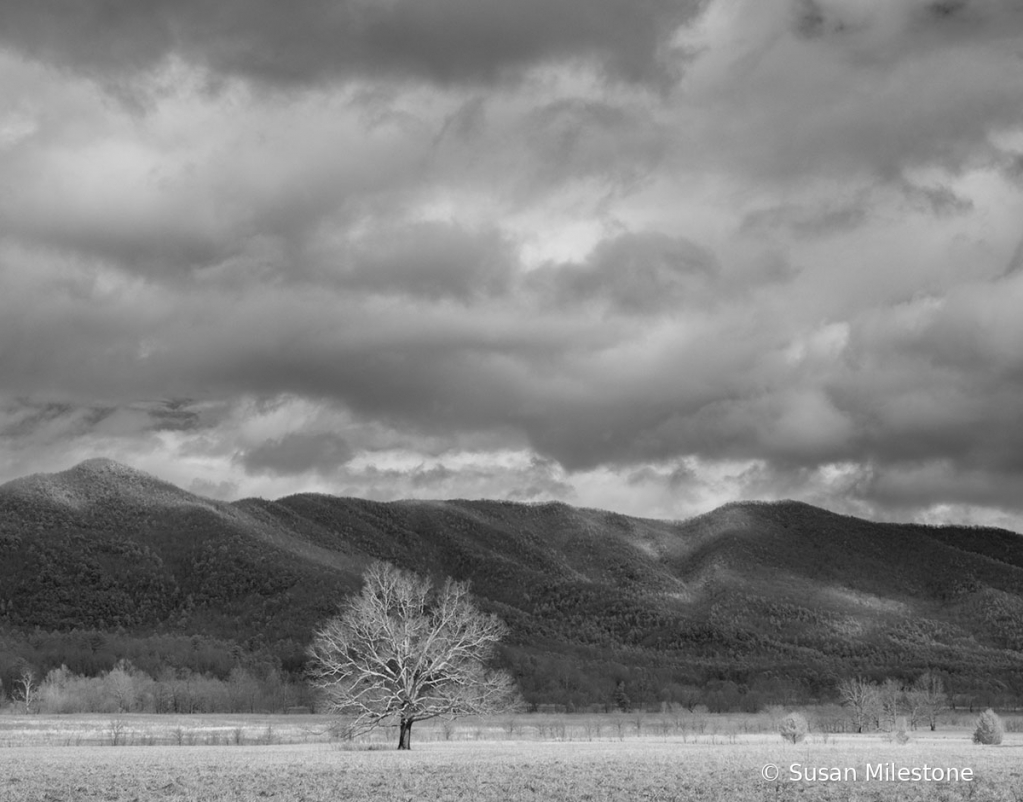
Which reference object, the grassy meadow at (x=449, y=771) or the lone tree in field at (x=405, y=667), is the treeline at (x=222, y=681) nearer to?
the grassy meadow at (x=449, y=771)

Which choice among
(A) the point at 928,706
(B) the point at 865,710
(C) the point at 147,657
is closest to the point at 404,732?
(B) the point at 865,710

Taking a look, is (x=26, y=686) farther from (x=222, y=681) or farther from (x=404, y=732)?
(x=404, y=732)

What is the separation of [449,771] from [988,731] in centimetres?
5244

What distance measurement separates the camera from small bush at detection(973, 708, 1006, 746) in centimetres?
8506

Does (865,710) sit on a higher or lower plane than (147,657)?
lower

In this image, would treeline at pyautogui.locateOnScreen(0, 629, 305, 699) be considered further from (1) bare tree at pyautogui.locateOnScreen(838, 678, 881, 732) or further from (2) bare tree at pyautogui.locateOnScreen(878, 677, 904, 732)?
(2) bare tree at pyautogui.locateOnScreen(878, 677, 904, 732)

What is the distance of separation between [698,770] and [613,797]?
442 inches

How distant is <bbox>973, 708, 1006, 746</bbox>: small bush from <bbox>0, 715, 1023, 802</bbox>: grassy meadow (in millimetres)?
11319

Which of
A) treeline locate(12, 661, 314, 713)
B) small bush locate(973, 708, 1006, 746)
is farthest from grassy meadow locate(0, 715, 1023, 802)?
treeline locate(12, 661, 314, 713)

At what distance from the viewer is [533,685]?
178m

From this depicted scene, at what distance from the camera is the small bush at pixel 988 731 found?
85.1m

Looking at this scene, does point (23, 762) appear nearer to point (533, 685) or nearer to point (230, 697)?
point (230, 697)

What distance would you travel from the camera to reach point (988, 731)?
282 ft

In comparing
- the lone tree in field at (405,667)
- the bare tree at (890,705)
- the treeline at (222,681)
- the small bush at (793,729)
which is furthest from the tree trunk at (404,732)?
the treeline at (222,681)
